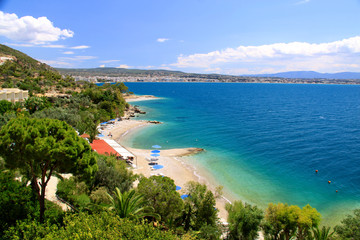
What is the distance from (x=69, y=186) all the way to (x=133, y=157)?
14.1m

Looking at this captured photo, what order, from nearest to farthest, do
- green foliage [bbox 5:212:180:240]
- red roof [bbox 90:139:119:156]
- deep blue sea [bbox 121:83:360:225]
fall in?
green foliage [bbox 5:212:180:240], deep blue sea [bbox 121:83:360:225], red roof [bbox 90:139:119:156]

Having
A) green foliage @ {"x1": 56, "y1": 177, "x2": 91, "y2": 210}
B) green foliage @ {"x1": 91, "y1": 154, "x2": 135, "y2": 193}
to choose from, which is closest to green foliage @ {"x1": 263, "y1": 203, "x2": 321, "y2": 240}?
green foliage @ {"x1": 91, "y1": 154, "x2": 135, "y2": 193}

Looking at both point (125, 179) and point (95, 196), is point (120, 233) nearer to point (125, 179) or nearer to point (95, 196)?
point (95, 196)

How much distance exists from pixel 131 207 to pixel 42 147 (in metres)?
5.60

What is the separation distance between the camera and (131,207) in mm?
12805

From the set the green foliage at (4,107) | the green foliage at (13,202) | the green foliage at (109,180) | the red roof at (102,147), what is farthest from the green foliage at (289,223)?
the green foliage at (4,107)

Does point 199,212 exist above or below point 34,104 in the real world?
below

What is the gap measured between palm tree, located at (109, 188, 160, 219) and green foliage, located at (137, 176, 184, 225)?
52cm

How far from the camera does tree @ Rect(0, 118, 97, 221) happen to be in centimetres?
1080

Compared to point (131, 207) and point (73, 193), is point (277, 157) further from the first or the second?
point (73, 193)

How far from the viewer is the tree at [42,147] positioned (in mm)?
10805

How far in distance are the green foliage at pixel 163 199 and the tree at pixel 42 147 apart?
383 centimetres

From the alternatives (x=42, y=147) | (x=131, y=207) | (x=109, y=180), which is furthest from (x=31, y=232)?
(x=109, y=180)

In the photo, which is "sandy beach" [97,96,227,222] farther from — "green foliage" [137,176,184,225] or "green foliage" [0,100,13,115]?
"green foliage" [0,100,13,115]
